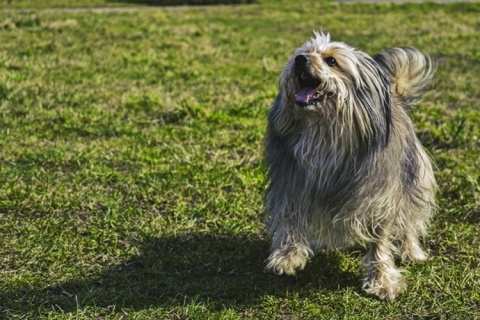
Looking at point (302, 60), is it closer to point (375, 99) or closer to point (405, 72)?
point (375, 99)

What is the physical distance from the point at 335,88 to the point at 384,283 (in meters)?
1.16

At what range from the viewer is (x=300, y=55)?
3660mm

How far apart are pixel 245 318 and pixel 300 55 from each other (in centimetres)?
143

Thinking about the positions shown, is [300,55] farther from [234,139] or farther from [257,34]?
[257,34]

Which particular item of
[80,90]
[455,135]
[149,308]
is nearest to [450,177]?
[455,135]

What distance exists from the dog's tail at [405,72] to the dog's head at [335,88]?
83 centimetres

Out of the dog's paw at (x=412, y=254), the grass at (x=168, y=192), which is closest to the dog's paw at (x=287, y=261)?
the grass at (x=168, y=192)

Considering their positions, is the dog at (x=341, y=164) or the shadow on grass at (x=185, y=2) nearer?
the dog at (x=341, y=164)

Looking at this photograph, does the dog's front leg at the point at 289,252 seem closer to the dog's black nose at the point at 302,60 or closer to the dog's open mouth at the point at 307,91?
the dog's open mouth at the point at 307,91

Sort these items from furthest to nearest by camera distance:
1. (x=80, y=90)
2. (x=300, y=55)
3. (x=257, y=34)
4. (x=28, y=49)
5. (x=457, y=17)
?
1. (x=457, y=17)
2. (x=257, y=34)
3. (x=28, y=49)
4. (x=80, y=90)
5. (x=300, y=55)

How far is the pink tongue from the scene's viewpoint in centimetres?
370

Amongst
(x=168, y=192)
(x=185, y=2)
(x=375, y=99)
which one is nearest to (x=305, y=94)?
(x=375, y=99)

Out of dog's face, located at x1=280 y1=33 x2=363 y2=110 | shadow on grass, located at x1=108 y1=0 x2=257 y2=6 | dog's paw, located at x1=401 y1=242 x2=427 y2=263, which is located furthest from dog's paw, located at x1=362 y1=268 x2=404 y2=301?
shadow on grass, located at x1=108 y1=0 x2=257 y2=6

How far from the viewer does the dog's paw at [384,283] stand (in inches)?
157
